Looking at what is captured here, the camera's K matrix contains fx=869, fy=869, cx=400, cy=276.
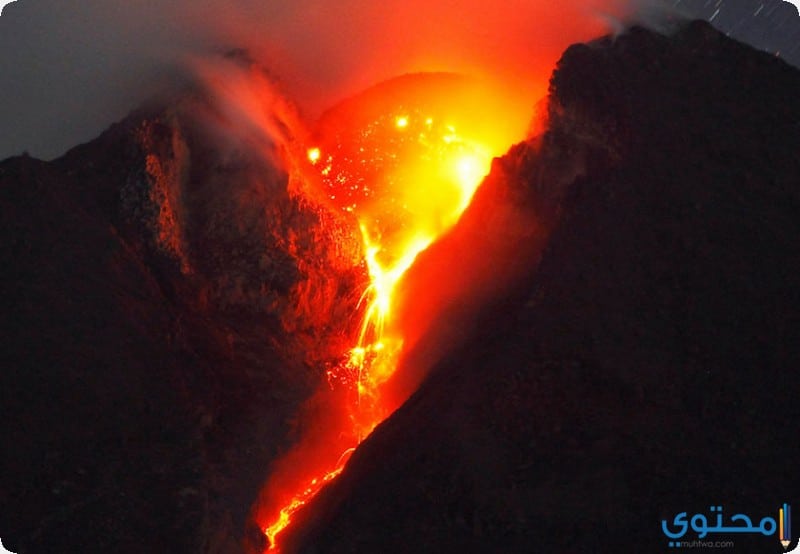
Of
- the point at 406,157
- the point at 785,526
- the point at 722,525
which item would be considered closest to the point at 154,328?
the point at 406,157

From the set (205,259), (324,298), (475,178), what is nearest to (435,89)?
(475,178)

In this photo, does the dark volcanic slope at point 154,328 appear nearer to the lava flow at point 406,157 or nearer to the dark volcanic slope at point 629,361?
the lava flow at point 406,157

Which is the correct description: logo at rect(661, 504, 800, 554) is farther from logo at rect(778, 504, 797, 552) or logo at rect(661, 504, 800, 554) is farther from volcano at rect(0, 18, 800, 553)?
volcano at rect(0, 18, 800, 553)

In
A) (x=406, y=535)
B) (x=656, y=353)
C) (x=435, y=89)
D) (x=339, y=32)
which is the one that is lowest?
(x=406, y=535)

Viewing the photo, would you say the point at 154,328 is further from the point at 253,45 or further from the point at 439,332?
the point at 253,45

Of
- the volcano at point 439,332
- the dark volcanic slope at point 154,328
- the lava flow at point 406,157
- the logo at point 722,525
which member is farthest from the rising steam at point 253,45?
the logo at point 722,525

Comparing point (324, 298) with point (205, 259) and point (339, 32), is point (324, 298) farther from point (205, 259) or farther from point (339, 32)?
point (339, 32)
